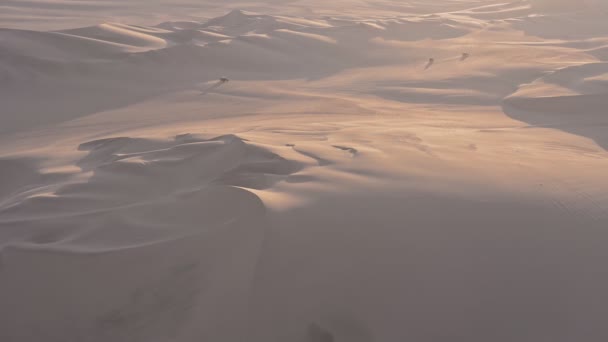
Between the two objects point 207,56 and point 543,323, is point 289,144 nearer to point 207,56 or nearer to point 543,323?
point 543,323

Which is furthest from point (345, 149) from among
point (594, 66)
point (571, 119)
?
point (594, 66)

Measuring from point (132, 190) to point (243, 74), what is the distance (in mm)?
4965

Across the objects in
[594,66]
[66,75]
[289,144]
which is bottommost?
[66,75]

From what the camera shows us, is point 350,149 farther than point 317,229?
Yes

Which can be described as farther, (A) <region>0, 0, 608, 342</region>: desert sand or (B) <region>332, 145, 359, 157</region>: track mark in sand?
(B) <region>332, 145, 359, 157</region>: track mark in sand

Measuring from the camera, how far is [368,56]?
8703mm

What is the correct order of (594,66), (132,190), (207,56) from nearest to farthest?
(132,190) → (594,66) → (207,56)

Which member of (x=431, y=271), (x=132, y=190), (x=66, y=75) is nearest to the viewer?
(x=431, y=271)

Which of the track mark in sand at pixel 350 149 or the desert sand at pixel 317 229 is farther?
the track mark in sand at pixel 350 149

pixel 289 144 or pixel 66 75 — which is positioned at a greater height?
pixel 289 144

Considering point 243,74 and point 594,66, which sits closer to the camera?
point 594,66

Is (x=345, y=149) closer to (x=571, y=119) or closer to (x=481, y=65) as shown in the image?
(x=571, y=119)

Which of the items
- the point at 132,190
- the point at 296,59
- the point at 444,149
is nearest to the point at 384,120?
the point at 444,149

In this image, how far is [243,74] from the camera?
733 cm
